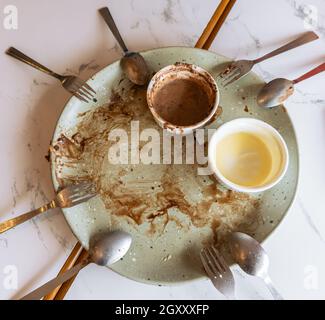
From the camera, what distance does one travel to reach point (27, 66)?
1328 mm

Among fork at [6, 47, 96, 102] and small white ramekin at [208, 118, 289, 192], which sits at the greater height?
fork at [6, 47, 96, 102]

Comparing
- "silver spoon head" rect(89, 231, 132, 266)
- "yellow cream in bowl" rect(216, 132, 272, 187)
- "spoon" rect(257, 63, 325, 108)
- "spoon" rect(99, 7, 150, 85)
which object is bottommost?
"silver spoon head" rect(89, 231, 132, 266)

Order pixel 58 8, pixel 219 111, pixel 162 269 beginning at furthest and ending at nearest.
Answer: pixel 58 8 → pixel 219 111 → pixel 162 269

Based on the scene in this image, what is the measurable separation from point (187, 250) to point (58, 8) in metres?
0.88

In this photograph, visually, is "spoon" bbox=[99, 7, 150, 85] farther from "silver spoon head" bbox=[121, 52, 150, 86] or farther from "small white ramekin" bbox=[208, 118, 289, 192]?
"small white ramekin" bbox=[208, 118, 289, 192]

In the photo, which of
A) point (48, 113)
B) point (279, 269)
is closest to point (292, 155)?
point (279, 269)

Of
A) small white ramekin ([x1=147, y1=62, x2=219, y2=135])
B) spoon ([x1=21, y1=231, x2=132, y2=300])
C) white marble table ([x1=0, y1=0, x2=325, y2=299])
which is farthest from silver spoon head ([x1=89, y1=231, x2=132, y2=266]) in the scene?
small white ramekin ([x1=147, y1=62, x2=219, y2=135])

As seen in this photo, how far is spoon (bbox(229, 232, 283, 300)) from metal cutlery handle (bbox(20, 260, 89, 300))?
41 centimetres

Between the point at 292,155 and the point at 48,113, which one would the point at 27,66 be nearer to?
the point at 48,113

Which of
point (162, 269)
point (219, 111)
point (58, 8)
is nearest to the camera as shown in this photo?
point (162, 269)

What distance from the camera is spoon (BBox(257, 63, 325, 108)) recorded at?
122cm

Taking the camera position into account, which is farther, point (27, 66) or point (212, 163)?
point (27, 66)

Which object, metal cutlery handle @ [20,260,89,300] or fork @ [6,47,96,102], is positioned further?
fork @ [6,47,96,102]

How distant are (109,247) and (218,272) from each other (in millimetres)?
304
